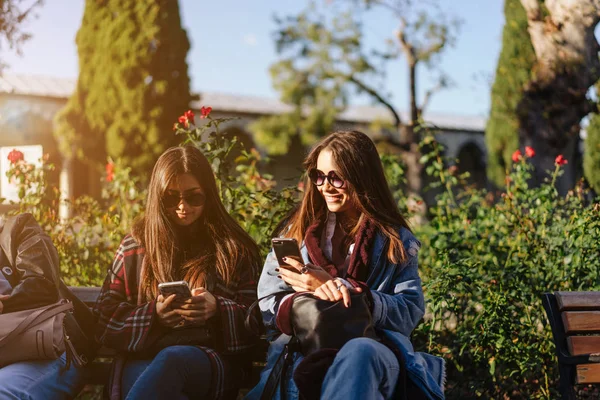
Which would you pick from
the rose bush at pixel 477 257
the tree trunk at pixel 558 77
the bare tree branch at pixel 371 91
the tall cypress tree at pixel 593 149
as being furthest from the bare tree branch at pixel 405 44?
the rose bush at pixel 477 257

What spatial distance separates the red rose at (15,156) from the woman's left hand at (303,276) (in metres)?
2.77

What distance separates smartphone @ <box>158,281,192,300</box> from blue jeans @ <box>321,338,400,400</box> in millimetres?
672

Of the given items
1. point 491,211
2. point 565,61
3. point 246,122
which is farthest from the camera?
point 246,122

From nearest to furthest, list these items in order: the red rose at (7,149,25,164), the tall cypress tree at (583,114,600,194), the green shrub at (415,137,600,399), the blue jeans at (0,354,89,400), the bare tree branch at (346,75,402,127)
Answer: the blue jeans at (0,354,89,400) < the green shrub at (415,137,600,399) < the red rose at (7,149,25,164) < the tall cypress tree at (583,114,600,194) < the bare tree branch at (346,75,402,127)

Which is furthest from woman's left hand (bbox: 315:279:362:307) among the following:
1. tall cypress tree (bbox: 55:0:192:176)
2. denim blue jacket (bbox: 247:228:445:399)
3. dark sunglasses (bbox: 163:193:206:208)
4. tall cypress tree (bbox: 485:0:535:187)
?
tall cypress tree (bbox: 55:0:192:176)

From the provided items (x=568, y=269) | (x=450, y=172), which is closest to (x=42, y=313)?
(x=568, y=269)

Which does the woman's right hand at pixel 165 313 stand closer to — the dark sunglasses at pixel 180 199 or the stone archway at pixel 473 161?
the dark sunglasses at pixel 180 199

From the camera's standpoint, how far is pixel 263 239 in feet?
14.1

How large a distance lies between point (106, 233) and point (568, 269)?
9.65ft

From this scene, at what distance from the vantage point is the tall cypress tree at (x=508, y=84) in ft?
35.7

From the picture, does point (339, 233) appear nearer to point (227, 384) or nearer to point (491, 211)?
point (227, 384)

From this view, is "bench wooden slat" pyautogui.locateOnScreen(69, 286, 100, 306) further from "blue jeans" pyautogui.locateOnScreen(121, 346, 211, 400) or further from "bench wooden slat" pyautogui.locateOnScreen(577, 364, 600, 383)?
"bench wooden slat" pyautogui.locateOnScreen(577, 364, 600, 383)

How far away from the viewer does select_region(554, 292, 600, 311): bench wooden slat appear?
126 inches

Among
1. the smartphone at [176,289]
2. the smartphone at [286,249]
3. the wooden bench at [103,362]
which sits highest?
the smartphone at [286,249]
